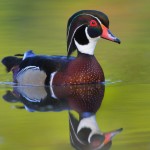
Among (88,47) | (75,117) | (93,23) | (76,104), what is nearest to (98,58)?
(88,47)

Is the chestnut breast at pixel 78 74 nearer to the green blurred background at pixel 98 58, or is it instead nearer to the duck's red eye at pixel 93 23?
the green blurred background at pixel 98 58

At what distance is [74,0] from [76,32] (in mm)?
7931

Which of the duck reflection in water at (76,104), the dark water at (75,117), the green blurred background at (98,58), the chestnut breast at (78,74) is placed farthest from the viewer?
the chestnut breast at (78,74)

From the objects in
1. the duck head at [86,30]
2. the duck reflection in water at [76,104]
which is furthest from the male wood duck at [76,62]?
the duck reflection in water at [76,104]

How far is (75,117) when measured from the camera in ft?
31.0

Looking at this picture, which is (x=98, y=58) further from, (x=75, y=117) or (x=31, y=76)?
(x=75, y=117)

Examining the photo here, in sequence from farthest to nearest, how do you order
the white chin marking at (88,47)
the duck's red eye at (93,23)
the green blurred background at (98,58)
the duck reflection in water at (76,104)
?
1. the white chin marking at (88,47)
2. the duck's red eye at (93,23)
3. the green blurred background at (98,58)
4. the duck reflection in water at (76,104)

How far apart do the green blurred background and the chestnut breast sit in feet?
0.77

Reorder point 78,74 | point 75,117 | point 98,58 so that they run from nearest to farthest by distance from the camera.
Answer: point 75,117
point 78,74
point 98,58

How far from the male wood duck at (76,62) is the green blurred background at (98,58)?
0.34 meters

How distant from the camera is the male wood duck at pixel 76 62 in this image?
11539mm

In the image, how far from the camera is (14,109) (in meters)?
9.91

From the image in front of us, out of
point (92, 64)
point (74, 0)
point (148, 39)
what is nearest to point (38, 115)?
point (92, 64)

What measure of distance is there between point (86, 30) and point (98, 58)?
190 cm
